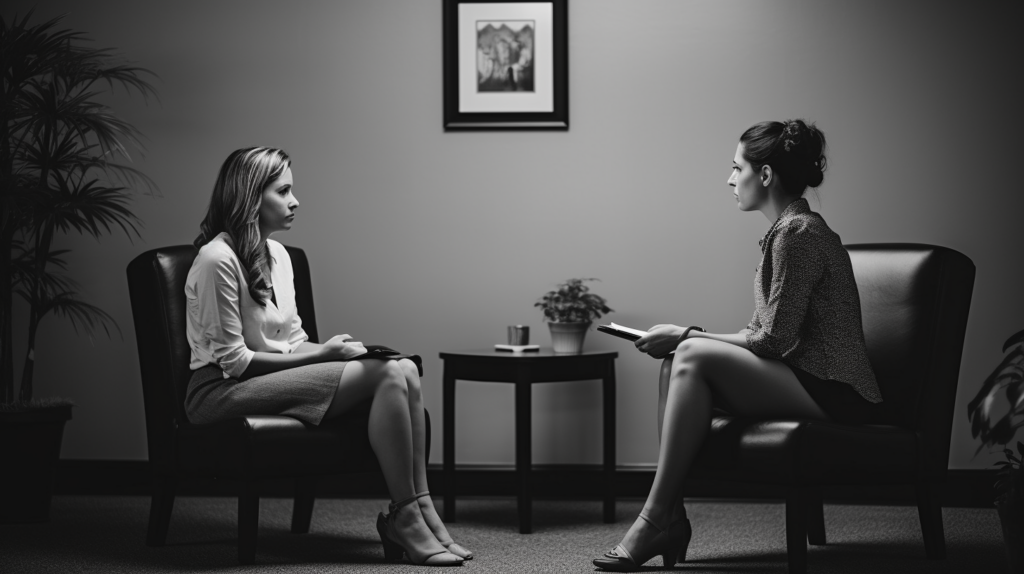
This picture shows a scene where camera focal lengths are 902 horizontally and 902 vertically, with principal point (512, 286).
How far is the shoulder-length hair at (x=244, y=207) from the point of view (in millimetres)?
2475

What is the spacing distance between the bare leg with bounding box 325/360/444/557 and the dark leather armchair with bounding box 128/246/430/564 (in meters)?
0.07

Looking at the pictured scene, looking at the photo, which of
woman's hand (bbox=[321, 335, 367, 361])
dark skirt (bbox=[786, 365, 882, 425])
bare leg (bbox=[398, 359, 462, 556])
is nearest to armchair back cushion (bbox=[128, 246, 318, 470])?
woman's hand (bbox=[321, 335, 367, 361])

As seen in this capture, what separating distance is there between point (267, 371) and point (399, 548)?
0.59 metres

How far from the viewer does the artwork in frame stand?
11.2 feet

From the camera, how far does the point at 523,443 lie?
9.43 ft

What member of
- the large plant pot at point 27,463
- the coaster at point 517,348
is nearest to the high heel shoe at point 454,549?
the coaster at point 517,348

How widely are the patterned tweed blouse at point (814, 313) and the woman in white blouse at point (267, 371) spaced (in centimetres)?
94

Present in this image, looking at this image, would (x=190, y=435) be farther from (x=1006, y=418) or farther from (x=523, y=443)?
(x=1006, y=418)

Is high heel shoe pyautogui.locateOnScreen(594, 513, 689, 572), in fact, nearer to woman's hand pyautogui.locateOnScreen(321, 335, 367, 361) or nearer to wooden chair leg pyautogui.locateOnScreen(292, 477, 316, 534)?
woman's hand pyautogui.locateOnScreen(321, 335, 367, 361)

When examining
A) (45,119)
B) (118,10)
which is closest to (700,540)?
(45,119)

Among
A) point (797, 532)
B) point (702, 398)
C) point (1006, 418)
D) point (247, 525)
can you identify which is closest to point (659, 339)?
point (702, 398)

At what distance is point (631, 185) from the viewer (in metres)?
3.42

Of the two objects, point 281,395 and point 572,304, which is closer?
point 281,395

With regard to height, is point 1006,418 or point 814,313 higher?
point 814,313
